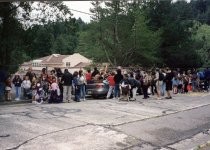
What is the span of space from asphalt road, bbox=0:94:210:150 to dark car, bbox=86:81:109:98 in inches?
96.7

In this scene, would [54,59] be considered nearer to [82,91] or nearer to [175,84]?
[175,84]

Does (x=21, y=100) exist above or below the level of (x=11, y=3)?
below

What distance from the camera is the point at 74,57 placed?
9312cm

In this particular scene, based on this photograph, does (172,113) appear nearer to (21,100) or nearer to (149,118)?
(149,118)

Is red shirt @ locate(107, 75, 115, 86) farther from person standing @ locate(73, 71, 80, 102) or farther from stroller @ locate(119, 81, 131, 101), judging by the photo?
person standing @ locate(73, 71, 80, 102)

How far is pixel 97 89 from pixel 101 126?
7.63 meters

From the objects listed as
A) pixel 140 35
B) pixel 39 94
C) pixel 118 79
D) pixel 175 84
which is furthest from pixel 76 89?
pixel 140 35

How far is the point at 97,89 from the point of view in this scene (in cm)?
1997

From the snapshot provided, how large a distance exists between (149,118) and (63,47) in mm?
91703

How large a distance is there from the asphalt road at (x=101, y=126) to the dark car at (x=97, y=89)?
246cm

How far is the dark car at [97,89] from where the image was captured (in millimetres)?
19938

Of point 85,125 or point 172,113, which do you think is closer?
point 85,125

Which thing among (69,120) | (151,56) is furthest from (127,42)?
(69,120)

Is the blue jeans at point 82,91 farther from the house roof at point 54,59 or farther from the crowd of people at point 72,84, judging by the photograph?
the house roof at point 54,59
